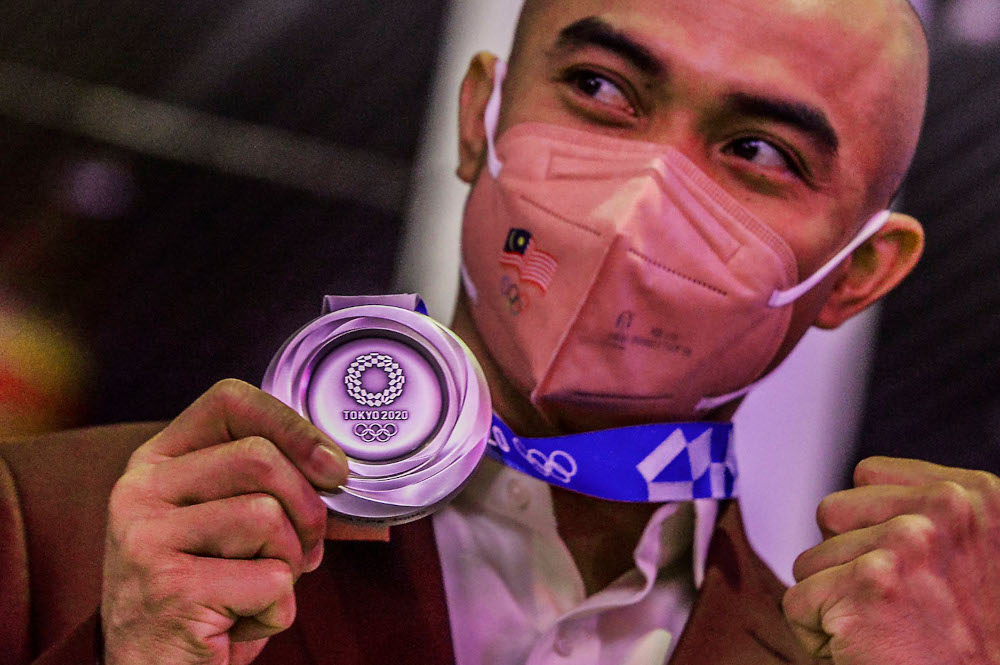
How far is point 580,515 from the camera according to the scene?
1.36 m

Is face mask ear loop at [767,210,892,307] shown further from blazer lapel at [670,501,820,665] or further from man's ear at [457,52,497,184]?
man's ear at [457,52,497,184]

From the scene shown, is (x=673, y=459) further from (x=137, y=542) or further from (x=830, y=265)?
(x=137, y=542)

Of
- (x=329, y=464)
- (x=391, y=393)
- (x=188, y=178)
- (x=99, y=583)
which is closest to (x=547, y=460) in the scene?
(x=391, y=393)

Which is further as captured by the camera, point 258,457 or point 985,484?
point 985,484

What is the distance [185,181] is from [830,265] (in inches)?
40.2

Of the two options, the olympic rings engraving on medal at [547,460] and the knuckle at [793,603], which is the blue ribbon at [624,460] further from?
the knuckle at [793,603]

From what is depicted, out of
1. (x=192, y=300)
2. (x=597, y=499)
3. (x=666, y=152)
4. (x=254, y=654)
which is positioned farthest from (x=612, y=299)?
(x=192, y=300)

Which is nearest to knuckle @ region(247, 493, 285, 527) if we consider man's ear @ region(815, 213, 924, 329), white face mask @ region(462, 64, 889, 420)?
white face mask @ region(462, 64, 889, 420)

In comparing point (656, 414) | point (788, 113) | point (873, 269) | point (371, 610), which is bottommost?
point (371, 610)

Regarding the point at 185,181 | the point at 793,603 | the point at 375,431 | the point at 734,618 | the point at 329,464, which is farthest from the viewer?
the point at 185,181

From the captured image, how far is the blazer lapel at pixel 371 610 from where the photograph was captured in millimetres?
1064

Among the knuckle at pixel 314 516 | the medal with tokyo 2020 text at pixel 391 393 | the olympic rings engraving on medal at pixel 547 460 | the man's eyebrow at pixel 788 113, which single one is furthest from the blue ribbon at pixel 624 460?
the man's eyebrow at pixel 788 113

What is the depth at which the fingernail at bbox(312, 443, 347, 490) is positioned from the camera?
2.59 feet

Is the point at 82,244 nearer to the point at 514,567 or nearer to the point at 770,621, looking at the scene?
the point at 514,567
